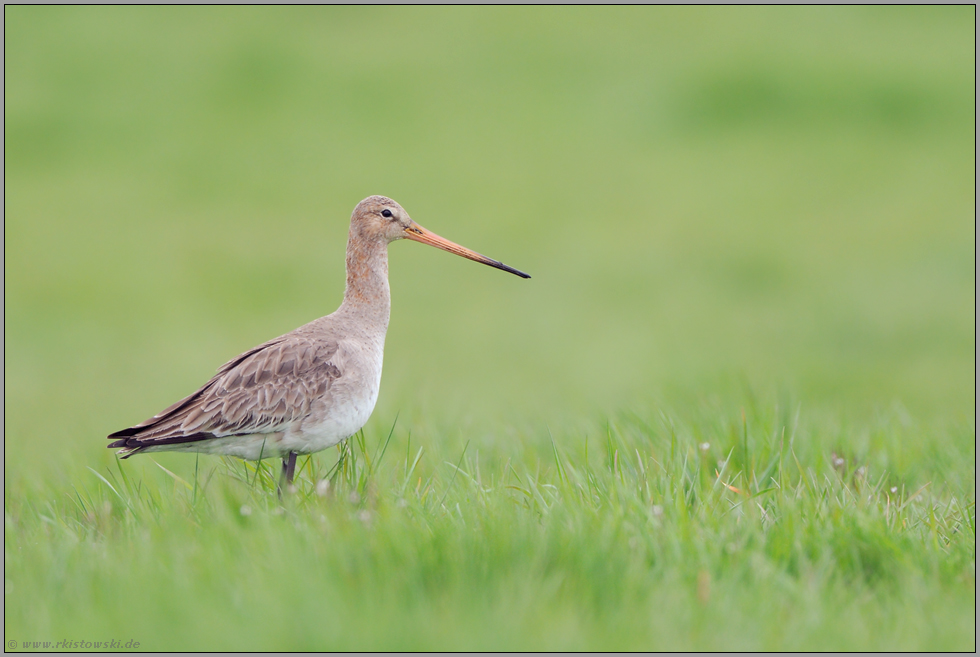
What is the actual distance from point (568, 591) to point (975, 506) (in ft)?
7.23

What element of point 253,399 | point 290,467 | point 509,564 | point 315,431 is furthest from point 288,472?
point 509,564

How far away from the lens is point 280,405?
5.20 meters

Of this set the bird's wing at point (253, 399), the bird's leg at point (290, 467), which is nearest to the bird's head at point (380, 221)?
the bird's wing at point (253, 399)

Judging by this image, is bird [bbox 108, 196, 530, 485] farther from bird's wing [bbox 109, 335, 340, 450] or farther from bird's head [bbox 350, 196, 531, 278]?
bird's head [bbox 350, 196, 531, 278]

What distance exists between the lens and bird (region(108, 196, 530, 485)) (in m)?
5.15

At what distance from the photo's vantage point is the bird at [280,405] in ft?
16.9

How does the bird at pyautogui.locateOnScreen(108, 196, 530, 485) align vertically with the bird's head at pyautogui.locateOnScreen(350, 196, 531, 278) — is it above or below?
below

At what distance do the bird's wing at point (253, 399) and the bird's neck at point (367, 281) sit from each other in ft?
1.56

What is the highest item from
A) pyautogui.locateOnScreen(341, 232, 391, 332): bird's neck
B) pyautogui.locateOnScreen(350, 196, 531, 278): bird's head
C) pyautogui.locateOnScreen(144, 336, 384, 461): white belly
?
pyautogui.locateOnScreen(350, 196, 531, 278): bird's head

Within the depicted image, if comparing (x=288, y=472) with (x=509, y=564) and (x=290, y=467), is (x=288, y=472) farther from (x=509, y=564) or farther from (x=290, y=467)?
(x=509, y=564)

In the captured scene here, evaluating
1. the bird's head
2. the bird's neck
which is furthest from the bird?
the bird's head

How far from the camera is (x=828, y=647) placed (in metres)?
3.43

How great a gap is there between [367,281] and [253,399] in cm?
112

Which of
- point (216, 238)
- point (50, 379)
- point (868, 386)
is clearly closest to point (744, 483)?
point (868, 386)
